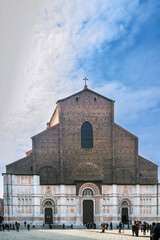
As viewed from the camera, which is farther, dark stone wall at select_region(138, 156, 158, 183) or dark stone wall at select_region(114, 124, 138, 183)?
dark stone wall at select_region(138, 156, 158, 183)

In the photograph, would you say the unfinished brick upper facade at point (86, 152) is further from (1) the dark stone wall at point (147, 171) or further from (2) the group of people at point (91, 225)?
(2) the group of people at point (91, 225)

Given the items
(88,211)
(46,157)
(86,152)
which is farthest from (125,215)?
(46,157)

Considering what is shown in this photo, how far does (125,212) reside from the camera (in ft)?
133

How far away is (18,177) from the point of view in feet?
128

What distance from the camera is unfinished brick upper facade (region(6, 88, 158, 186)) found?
3988cm

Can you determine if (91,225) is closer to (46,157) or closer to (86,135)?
(46,157)

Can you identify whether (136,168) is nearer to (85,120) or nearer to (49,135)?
(85,120)

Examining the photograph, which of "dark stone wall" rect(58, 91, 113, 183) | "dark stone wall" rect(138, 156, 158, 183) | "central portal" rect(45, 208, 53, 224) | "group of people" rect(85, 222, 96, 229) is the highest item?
"dark stone wall" rect(58, 91, 113, 183)

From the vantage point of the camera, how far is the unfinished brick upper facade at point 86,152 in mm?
39875

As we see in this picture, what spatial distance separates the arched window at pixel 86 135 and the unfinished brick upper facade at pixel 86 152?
1.20ft

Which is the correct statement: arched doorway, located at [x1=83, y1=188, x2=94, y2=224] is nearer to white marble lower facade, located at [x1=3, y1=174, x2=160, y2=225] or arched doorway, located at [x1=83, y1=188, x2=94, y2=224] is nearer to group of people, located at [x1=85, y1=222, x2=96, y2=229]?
white marble lower facade, located at [x1=3, y1=174, x2=160, y2=225]

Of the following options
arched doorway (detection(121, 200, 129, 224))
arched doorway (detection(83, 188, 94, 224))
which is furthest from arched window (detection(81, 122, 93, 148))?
arched doorway (detection(121, 200, 129, 224))

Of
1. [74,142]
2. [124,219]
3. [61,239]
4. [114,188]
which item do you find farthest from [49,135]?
[61,239]

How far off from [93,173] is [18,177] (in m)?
8.25
